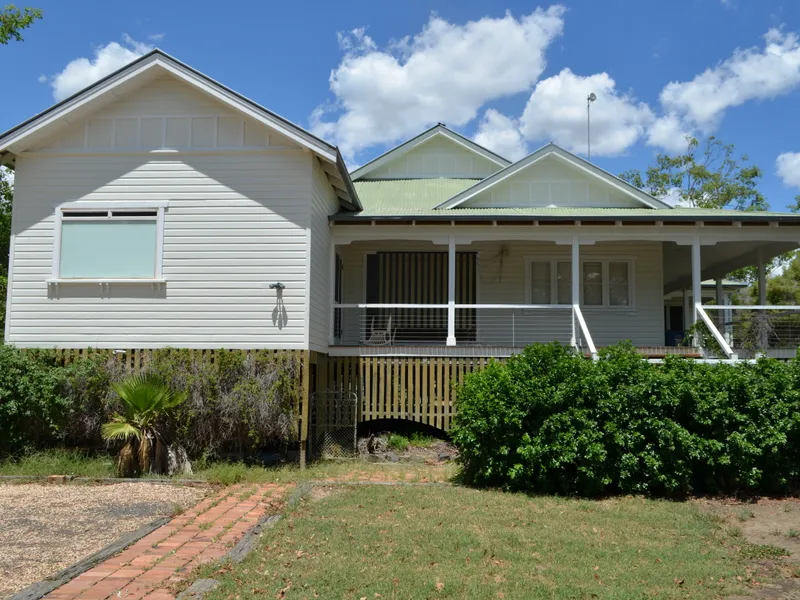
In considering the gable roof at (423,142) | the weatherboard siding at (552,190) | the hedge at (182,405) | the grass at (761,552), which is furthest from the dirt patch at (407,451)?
the gable roof at (423,142)

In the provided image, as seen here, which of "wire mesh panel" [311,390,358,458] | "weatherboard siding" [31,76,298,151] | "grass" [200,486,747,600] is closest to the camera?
A: "grass" [200,486,747,600]

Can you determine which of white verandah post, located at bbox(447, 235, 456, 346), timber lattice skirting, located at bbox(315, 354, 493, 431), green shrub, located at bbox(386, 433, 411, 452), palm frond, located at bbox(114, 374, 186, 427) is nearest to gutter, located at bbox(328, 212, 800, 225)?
white verandah post, located at bbox(447, 235, 456, 346)

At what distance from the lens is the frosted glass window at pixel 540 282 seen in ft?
54.5

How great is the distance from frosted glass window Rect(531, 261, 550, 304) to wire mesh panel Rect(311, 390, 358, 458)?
570 centimetres

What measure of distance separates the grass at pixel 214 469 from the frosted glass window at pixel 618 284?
7.14 metres

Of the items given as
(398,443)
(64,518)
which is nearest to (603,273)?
(398,443)

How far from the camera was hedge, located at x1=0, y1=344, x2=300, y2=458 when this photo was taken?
11.1 metres

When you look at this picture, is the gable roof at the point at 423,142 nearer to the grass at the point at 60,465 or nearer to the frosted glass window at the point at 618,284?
the frosted glass window at the point at 618,284

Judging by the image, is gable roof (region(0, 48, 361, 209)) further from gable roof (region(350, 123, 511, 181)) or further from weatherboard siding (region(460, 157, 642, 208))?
gable roof (region(350, 123, 511, 181))

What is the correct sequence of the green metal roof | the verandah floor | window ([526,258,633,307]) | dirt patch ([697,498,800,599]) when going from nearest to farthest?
dirt patch ([697,498,800,599]) < the verandah floor < the green metal roof < window ([526,258,633,307])

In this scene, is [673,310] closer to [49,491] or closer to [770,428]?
[770,428]

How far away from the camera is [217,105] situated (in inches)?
489

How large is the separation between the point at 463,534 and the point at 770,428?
16.4 feet

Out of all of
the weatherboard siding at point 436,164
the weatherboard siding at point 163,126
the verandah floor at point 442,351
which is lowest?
the verandah floor at point 442,351
